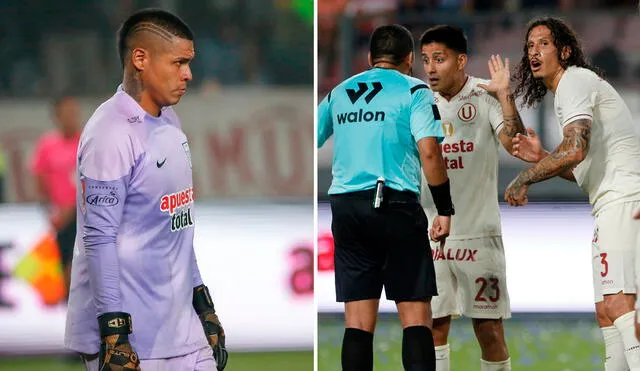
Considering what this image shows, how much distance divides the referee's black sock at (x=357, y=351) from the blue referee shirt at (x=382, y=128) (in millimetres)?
694

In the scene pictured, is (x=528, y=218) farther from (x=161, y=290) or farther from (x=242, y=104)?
(x=161, y=290)

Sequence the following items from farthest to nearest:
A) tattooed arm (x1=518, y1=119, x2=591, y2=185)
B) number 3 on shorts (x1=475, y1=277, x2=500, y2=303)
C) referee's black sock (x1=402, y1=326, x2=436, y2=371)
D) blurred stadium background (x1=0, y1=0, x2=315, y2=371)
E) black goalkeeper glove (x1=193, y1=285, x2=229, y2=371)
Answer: blurred stadium background (x1=0, y1=0, x2=315, y2=371) < number 3 on shorts (x1=475, y1=277, x2=500, y2=303) < referee's black sock (x1=402, y1=326, x2=436, y2=371) < tattooed arm (x1=518, y1=119, x2=591, y2=185) < black goalkeeper glove (x1=193, y1=285, x2=229, y2=371)

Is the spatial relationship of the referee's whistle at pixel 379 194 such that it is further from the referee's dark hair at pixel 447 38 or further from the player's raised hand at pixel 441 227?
the referee's dark hair at pixel 447 38

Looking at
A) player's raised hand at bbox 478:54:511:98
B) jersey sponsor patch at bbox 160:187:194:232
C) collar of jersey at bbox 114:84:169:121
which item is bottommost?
jersey sponsor patch at bbox 160:187:194:232

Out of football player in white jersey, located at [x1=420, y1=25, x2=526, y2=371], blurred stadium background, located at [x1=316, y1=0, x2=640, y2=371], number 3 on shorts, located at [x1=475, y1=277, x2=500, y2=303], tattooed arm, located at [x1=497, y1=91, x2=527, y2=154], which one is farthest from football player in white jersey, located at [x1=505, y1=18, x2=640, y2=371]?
blurred stadium background, located at [x1=316, y1=0, x2=640, y2=371]

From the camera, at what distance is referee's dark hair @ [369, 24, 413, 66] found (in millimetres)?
6152

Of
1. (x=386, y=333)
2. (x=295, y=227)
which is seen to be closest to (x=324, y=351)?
(x=386, y=333)

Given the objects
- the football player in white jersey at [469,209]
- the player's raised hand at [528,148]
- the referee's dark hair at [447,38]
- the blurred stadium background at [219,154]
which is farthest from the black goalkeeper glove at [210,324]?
the blurred stadium background at [219,154]

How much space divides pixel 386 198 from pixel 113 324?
2.15m

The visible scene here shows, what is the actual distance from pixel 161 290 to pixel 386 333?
19.1 ft

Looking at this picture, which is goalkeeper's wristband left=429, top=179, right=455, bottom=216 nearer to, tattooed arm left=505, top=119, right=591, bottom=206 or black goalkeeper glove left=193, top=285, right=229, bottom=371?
tattooed arm left=505, top=119, right=591, bottom=206

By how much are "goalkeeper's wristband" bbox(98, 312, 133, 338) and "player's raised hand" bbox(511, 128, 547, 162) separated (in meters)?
2.66

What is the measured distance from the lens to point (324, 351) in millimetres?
9195

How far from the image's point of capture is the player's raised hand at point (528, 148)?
245 inches
